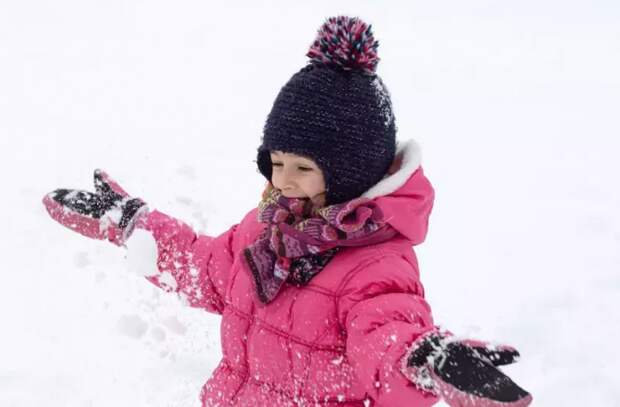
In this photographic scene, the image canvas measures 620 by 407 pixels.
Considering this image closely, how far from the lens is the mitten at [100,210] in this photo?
223cm

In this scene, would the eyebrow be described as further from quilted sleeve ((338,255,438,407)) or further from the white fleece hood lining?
quilted sleeve ((338,255,438,407))

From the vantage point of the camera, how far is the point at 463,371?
1229mm

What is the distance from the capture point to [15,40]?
667 centimetres

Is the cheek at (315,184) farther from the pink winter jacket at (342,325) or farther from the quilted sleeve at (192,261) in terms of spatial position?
the quilted sleeve at (192,261)

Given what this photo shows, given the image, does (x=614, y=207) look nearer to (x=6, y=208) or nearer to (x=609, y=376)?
(x=609, y=376)

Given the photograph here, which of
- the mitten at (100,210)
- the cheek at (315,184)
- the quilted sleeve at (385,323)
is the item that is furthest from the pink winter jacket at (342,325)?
the mitten at (100,210)

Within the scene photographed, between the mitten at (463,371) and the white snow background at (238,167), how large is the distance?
10 cm

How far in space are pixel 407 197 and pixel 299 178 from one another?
303 mm

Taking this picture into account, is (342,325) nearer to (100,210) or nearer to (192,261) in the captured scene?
(192,261)

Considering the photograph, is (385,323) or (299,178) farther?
(299,178)

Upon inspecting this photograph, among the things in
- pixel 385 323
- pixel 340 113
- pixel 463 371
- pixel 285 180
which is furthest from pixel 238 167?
pixel 463 371

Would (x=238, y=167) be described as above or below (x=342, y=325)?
below

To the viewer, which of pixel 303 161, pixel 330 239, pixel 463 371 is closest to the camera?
pixel 463 371

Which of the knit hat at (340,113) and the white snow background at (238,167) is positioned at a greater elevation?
the knit hat at (340,113)
